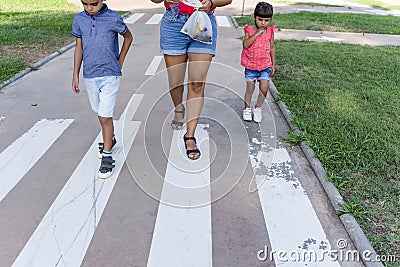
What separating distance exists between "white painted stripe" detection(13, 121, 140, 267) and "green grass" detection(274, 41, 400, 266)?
77.0 inches

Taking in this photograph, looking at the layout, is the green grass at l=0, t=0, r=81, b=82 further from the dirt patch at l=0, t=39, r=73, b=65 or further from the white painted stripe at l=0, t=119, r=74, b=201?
the white painted stripe at l=0, t=119, r=74, b=201

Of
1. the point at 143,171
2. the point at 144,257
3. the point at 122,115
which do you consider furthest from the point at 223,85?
the point at 144,257

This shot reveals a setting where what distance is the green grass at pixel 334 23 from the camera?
11875 mm

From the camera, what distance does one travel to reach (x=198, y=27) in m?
3.51

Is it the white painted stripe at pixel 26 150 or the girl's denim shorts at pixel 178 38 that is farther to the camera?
the girl's denim shorts at pixel 178 38

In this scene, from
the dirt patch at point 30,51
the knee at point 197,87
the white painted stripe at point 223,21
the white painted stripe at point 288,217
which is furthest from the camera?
the white painted stripe at point 223,21

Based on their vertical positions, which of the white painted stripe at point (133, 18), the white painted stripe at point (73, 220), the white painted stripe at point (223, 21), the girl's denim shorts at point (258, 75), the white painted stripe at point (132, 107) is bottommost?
the white painted stripe at point (73, 220)

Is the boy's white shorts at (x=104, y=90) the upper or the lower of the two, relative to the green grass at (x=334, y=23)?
upper

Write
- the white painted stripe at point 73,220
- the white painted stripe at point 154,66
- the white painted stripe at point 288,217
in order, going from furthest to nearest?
the white painted stripe at point 154,66 < the white painted stripe at point 288,217 < the white painted stripe at point 73,220

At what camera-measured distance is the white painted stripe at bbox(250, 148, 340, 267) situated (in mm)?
2758

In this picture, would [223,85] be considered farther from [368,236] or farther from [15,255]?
[15,255]

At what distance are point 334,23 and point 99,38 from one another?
1116 cm

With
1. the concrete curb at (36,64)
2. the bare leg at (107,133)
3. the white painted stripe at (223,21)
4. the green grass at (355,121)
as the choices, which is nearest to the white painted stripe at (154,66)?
the concrete curb at (36,64)

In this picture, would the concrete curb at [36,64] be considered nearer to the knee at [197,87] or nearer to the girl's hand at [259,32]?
the knee at [197,87]
